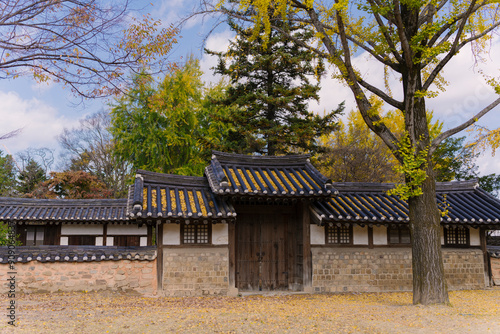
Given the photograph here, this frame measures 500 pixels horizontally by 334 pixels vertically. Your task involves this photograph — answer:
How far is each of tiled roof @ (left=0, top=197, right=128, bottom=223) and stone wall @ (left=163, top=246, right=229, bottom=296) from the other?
6497 mm

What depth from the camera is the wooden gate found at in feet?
40.4

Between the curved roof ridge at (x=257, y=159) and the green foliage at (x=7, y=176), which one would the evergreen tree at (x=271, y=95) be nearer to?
the curved roof ridge at (x=257, y=159)

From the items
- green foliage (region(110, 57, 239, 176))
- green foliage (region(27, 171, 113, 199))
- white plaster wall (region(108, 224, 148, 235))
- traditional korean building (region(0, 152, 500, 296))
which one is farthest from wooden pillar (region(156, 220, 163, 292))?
green foliage (region(27, 171, 113, 199))

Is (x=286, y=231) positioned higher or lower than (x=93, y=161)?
lower

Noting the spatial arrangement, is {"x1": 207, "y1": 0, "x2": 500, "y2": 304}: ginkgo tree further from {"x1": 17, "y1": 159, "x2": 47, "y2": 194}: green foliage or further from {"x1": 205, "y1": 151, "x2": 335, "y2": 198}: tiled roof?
{"x1": 17, "y1": 159, "x2": 47, "y2": 194}: green foliage

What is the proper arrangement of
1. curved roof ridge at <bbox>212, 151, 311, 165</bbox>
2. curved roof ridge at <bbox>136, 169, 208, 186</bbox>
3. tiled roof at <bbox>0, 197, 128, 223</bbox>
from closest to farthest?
curved roof ridge at <bbox>136, 169, 208, 186</bbox> → curved roof ridge at <bbox>212, 151, 311, 165</bbox> → tiled roof at <bbox>0, 197, 128, 223</bbox>

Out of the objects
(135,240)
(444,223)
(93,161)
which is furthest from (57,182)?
(444,223)

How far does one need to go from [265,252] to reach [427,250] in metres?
5.00

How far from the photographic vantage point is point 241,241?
1238cm

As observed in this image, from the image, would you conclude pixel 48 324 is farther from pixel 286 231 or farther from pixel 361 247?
pixel 361 247

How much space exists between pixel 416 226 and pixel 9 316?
9.08 m

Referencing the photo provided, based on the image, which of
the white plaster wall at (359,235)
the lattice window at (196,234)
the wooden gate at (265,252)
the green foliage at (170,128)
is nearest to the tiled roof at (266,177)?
the wooden gate at (265,252)

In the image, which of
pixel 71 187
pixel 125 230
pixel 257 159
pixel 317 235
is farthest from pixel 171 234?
pixel 71 187

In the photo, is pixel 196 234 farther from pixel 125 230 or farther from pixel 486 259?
pixel 486 259
